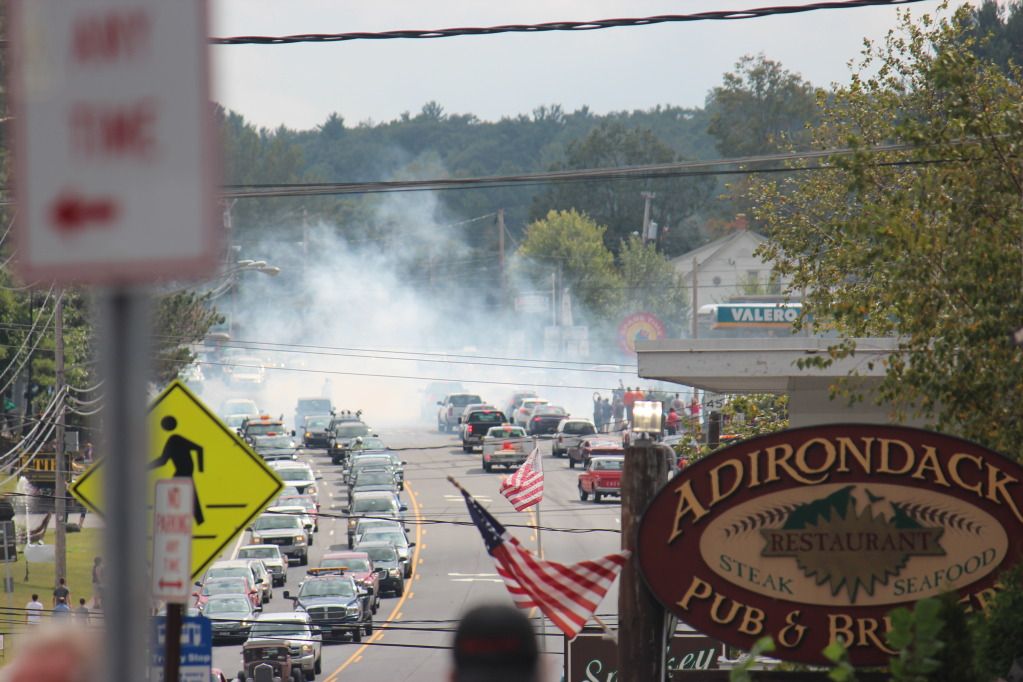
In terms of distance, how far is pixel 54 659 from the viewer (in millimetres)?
3895

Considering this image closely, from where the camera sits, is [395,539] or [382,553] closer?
[382,553]

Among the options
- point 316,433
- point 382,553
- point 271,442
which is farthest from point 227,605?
point 316,433

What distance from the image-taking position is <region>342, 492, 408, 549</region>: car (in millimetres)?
45181

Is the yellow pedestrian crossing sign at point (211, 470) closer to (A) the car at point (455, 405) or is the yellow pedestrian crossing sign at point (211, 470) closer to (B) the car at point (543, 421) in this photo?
(B) the car at point (543, 421)

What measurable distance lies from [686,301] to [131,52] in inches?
4112

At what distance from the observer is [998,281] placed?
559 inches

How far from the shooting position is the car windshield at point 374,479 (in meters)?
52.0

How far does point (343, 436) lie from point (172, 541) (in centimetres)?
5666

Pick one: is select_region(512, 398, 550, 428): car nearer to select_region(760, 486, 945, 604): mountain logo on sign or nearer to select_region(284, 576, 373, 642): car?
select_region(284, 576, 373, 642): car

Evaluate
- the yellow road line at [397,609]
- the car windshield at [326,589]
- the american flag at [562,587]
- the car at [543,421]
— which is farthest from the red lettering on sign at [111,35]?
the car at [543,421]

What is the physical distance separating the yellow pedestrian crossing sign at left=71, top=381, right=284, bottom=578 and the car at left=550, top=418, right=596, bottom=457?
2050 inches

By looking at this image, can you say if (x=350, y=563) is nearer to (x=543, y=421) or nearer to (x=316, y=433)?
(x=543, y=421)

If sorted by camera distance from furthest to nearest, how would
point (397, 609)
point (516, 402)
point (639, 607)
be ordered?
point (516, 402), point (397, 609), point (639, 607)

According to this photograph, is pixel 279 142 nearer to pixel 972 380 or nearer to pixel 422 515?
pixel 422 515
